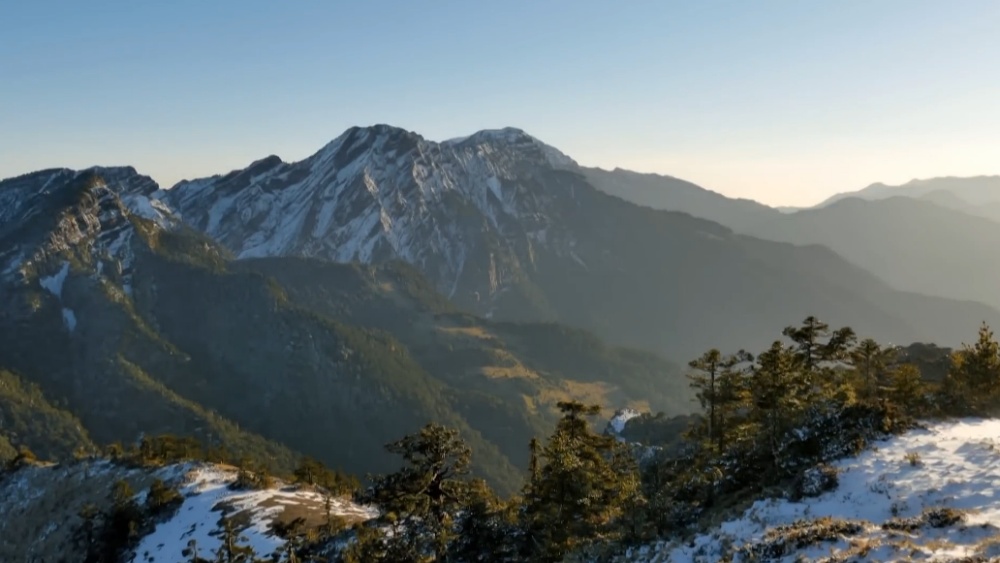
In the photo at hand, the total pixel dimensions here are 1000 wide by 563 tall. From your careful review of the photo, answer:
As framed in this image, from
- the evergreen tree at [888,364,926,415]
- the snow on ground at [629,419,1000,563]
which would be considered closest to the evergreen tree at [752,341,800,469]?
the snow on ground at [629,419,1000,563]

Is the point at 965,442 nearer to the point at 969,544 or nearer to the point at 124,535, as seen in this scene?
the point at 969,544

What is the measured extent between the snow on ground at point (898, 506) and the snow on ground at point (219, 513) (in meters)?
58.7

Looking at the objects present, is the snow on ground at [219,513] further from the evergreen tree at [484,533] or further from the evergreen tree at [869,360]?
the evergreen tree at [869,360]

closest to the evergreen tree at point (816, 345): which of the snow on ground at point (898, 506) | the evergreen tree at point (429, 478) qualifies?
the snow on ground at point (898, 506)

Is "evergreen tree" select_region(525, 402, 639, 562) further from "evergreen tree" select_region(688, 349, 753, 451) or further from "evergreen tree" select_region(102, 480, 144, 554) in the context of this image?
"evergreen tree" select_region(102, 480, 144, 554)

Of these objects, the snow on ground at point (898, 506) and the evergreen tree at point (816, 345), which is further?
the evergreen tree at point (816, 345)

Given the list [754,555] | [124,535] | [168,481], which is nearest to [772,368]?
[754,555]

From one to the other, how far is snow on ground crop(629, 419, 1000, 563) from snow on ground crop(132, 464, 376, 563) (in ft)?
193

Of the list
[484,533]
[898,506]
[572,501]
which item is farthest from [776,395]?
[484,533]

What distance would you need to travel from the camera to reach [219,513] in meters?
90.4

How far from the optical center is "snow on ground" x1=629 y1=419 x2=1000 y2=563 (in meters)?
27.4

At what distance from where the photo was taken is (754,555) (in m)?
29.7

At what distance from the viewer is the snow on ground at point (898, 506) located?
90.0 feet

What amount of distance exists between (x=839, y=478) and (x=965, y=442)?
383 inches
